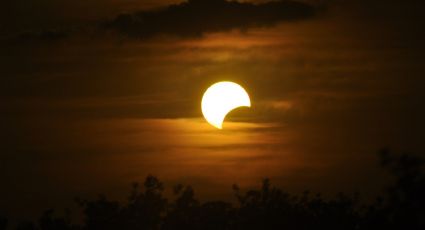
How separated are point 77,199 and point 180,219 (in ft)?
18.0

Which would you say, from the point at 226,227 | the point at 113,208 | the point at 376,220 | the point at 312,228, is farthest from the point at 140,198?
the point at 376,220

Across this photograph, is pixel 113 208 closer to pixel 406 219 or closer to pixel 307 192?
pixel 307 192

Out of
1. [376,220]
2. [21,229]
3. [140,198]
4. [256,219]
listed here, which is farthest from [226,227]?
[376,220]

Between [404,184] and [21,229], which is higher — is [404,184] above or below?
below

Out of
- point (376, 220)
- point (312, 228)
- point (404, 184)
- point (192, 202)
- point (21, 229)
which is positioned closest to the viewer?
point (404, 184)

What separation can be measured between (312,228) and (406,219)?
56.3 ft

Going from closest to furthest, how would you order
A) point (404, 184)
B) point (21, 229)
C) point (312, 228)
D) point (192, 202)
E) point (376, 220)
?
point (404, 184)
point (376, 220)
point (312, 228)
point (192, 202)
point (21, 229)

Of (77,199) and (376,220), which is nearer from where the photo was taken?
(376,220)

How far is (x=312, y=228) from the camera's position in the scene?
53.3 metres

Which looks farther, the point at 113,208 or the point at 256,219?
the point at 113,208

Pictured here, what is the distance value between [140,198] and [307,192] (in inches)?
333

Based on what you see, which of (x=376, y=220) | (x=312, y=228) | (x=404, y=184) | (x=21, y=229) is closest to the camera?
(x=404, y=184)

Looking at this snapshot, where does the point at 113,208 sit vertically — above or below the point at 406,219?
above

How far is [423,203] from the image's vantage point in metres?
36.2
